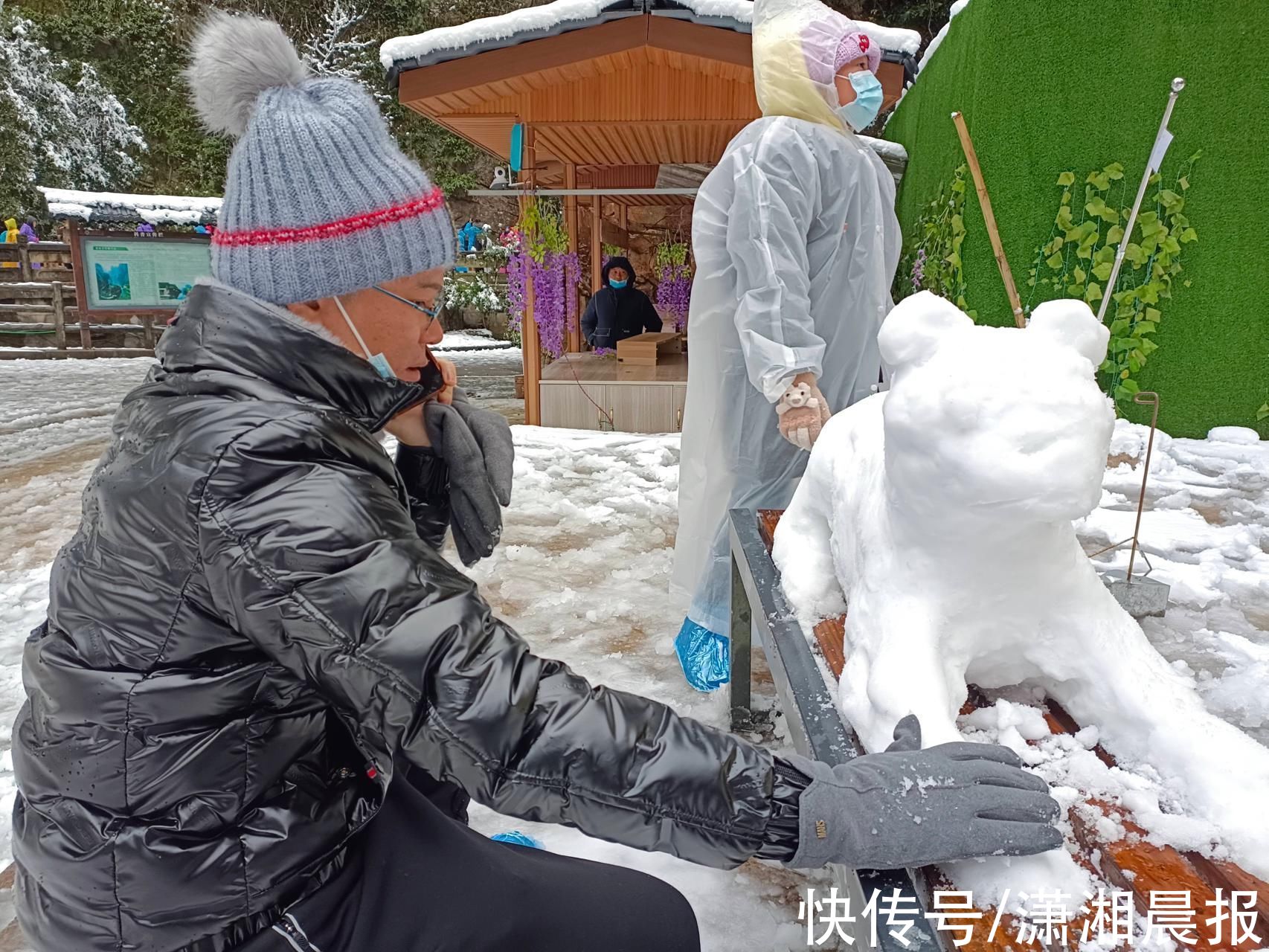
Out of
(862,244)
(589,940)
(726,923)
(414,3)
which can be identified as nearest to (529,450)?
(862,244)

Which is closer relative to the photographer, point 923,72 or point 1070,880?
point 1070,880

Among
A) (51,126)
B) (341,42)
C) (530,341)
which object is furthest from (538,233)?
(51,126)

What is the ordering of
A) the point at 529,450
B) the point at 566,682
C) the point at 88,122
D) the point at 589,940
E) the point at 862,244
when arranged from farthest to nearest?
the point at 88,122 → the point at 529,450 → the point at 862,244 → the point at 589,940 → the point at 566,682

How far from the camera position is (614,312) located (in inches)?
332

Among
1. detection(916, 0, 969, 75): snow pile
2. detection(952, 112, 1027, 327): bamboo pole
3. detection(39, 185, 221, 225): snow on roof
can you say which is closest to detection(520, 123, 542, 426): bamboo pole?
detection(916, 0, 969, 75): snow pile

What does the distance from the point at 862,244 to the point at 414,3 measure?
19397 millimetres

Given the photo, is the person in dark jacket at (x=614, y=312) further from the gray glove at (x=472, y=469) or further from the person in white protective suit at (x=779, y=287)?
the gray glove at (x=472, y=469)

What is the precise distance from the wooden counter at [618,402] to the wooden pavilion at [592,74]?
21 cm

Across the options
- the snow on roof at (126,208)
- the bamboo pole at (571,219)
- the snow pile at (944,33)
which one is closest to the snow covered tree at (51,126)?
the snow on roof at (126,208)

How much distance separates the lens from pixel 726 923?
1.93 m

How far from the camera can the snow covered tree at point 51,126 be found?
16.6 metres

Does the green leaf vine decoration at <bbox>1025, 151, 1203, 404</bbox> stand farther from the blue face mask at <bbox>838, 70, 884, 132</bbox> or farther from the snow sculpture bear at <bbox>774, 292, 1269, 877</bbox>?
the snow sculpture bear at <bbox>774, 292, 1269, 877</bbox>

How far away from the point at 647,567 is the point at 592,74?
4.08 meters

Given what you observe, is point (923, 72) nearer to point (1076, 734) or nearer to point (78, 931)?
point (1076, 734)
